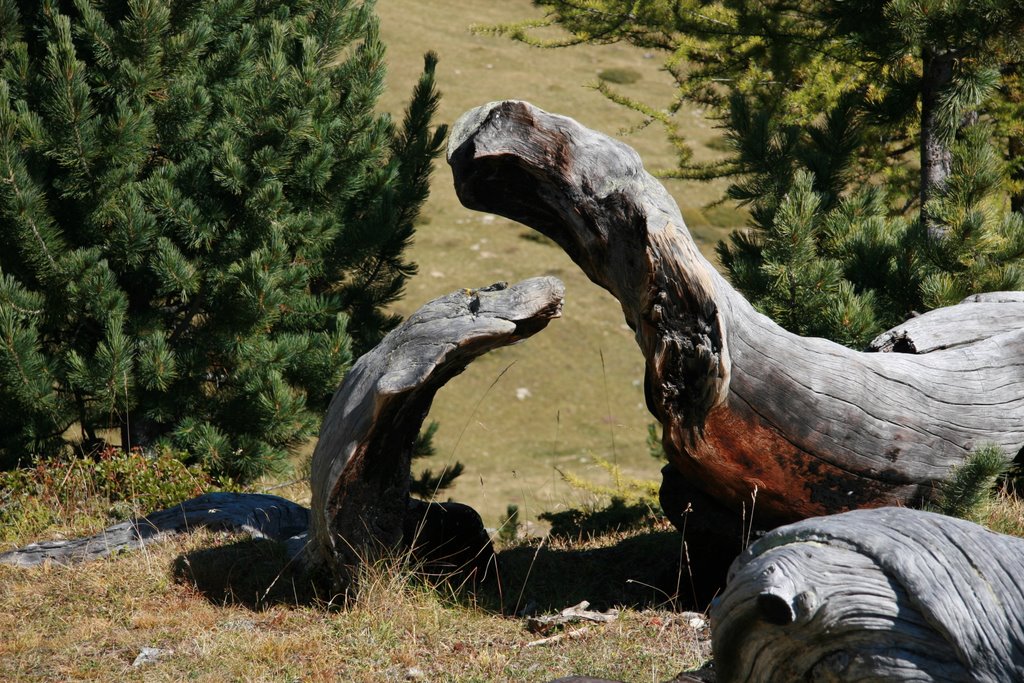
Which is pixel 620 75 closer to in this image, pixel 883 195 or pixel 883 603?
pixel 883 195

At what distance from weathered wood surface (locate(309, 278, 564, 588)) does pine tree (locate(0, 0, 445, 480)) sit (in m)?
3.44

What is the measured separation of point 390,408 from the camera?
16.0 ft

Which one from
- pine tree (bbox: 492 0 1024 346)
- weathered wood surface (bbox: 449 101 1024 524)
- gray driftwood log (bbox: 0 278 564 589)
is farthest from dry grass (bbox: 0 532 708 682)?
pine tree (bbox: 492 0 1024 346)

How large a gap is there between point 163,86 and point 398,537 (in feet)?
17.4

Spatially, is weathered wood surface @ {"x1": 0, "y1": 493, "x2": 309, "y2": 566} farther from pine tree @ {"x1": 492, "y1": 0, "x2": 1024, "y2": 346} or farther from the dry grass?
pine tree @ {"x1": 492, "y1": 0, "x2": 1024, "y2": 346}

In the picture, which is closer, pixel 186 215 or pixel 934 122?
pixel 934 122

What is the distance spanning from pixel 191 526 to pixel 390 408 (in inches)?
95.0

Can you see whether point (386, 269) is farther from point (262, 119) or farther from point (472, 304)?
point (472, 304)

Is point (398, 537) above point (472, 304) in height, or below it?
below

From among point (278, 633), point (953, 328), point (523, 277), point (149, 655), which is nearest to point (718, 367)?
point (953, 328)

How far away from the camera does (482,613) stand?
5.13 meters

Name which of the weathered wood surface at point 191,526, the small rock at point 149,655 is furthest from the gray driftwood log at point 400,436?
the small rock at point 149,655

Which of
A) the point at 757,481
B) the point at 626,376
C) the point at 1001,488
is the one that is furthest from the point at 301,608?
the point at 626,376

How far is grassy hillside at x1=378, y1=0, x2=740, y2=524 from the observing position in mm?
17106
